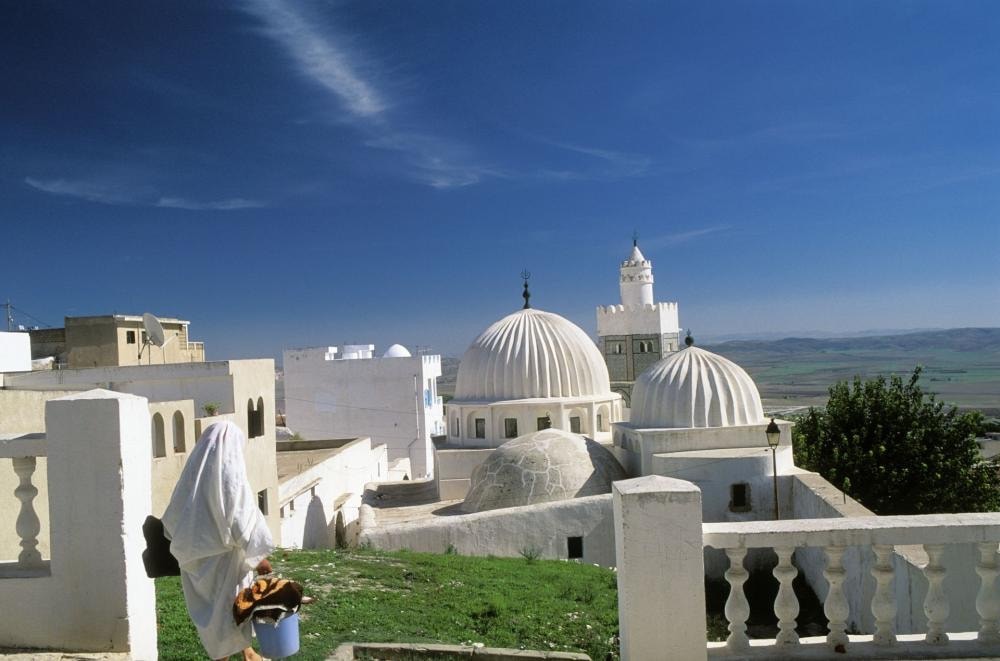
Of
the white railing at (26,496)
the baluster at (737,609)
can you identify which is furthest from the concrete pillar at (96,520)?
the baluster at (737,609)

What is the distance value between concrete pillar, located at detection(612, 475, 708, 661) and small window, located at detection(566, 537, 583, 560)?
13460 mm

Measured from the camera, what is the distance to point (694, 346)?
22172 mm

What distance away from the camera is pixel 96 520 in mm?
5016

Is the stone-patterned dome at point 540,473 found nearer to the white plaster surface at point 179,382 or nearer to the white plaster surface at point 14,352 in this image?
the white plaster surface at point 179,382

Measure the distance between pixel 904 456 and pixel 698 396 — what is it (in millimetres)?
6718

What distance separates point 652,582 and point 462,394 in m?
22.1

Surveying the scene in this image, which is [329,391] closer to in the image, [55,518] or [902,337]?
[55,518]

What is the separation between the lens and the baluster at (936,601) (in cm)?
471

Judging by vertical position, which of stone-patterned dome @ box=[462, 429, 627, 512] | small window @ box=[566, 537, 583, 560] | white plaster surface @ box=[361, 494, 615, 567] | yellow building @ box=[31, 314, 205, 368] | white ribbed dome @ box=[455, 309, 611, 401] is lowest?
small window @ box=[566, 537, 583, 560]

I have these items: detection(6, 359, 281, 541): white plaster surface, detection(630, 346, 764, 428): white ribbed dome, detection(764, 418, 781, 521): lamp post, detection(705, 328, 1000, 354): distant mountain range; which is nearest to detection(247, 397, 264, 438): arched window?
detection(6, 359, 281, 541): white plaster surface

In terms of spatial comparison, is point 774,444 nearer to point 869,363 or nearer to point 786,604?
point 786,604

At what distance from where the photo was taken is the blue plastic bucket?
14.3ft

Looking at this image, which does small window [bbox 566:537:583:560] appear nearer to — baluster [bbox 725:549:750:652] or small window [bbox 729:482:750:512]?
small window [bbox 729:482:750:512]

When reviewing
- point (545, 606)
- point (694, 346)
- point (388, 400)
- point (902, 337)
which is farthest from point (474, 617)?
point (902, 337)
